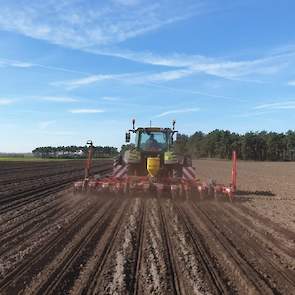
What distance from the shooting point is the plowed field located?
5859mm

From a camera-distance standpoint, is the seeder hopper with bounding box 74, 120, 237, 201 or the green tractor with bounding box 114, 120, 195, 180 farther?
the green tractor with bounding box 114, 120, 195, 180

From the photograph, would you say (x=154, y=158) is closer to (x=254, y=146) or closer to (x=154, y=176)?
(x=154, y=176)

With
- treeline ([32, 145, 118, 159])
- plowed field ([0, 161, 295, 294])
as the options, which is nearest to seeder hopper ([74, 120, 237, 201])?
plowed field ([0, 161, 295, 294])

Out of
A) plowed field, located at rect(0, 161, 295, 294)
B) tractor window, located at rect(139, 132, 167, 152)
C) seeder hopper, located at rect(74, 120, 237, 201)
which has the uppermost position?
tractor window, located at rect(139, 132, 167, 152)

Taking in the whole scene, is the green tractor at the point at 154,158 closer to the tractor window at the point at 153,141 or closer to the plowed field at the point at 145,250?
the tractor window at the point at 153,141

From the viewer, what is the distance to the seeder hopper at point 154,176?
1578cm

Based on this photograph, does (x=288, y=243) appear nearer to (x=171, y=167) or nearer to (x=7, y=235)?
(x=7, y=235)

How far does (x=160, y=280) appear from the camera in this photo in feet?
19.6

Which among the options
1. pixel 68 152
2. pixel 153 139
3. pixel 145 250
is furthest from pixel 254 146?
pixel 145 250

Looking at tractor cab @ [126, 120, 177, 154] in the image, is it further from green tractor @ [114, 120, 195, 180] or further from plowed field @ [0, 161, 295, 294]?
plowed field @ [0, 161, 295, 294]

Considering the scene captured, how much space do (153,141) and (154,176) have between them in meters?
1.67

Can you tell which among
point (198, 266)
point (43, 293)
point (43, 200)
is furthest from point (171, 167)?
point (43, 293)

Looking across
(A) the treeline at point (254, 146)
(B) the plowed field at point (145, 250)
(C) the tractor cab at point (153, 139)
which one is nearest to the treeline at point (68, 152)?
(A) the treeline at point (254, 146)

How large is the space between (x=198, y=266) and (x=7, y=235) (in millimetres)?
3883
